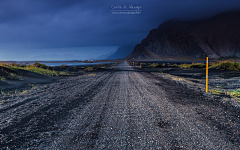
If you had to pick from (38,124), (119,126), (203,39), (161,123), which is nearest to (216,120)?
(161,123)

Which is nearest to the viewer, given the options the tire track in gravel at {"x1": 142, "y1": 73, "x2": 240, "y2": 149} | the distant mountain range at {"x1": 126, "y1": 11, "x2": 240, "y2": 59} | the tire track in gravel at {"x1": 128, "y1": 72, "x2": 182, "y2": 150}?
the tire track in gravel at {"x1": 128, "y1": 72, "x2": 182, "y2": 150}

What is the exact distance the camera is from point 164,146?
9.61 feet

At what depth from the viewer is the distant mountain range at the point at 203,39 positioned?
139750 millimetres

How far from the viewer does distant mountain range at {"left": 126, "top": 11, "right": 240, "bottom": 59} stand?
13975 cm

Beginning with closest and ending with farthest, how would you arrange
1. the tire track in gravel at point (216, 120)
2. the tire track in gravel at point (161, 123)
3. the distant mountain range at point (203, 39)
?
the tire track in gravel at point (161, 123)
the tire track in gravel at point (216, 120)
the distant mountain range at point (203, 39)

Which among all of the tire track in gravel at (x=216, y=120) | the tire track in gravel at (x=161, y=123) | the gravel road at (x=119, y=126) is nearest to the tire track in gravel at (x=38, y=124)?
the gravel road at (x=119, y=126)

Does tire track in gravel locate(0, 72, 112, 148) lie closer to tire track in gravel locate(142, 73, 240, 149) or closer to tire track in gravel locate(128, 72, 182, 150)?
tire track in gravel locate(128, 72, 182, 150)

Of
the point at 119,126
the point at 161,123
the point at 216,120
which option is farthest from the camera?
the point at 216,120

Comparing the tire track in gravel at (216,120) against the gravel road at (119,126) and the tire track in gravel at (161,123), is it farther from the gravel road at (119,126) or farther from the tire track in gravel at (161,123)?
the tire track in gravel at (161,123)

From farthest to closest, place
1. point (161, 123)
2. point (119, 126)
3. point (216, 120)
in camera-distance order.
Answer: point (216, 120), point (161, 123), point (119, 126)

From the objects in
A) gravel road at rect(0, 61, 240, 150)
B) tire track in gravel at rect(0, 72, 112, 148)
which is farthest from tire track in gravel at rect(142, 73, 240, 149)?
tire track in gravel at rect(0, 72, 112, 148)

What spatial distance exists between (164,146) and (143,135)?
0.55 metres

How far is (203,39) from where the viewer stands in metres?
150

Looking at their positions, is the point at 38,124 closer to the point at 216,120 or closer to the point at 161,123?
the point at 161,123
